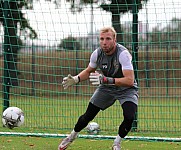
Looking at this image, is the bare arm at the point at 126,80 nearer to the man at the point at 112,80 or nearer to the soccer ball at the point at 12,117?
the man at the point at 112,80

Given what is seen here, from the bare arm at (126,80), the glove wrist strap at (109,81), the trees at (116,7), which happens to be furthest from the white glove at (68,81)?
the trees at (116,7)

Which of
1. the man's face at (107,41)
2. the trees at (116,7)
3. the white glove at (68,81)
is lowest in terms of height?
the white glove at (68,81)

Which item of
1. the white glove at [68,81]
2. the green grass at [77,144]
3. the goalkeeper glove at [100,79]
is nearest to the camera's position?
the goalkeeper glove at [100,79]

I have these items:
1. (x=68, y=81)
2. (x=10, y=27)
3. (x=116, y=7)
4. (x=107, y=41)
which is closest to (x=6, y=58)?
(x=10, y=27)

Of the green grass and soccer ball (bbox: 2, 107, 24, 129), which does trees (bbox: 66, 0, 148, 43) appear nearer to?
soccer ball (bbox: 2, 107, 24, 129)

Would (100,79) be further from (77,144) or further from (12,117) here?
(12,117)

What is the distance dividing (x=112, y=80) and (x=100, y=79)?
0.18m

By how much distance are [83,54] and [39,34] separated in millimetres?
2300

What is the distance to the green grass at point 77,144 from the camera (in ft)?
25.3

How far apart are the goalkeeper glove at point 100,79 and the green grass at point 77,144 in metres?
1.44

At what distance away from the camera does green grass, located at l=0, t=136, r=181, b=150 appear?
771 centimetres

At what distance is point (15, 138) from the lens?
8672mm

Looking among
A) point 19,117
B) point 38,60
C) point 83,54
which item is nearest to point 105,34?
point 19,117

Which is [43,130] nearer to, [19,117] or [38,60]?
[19,117]
